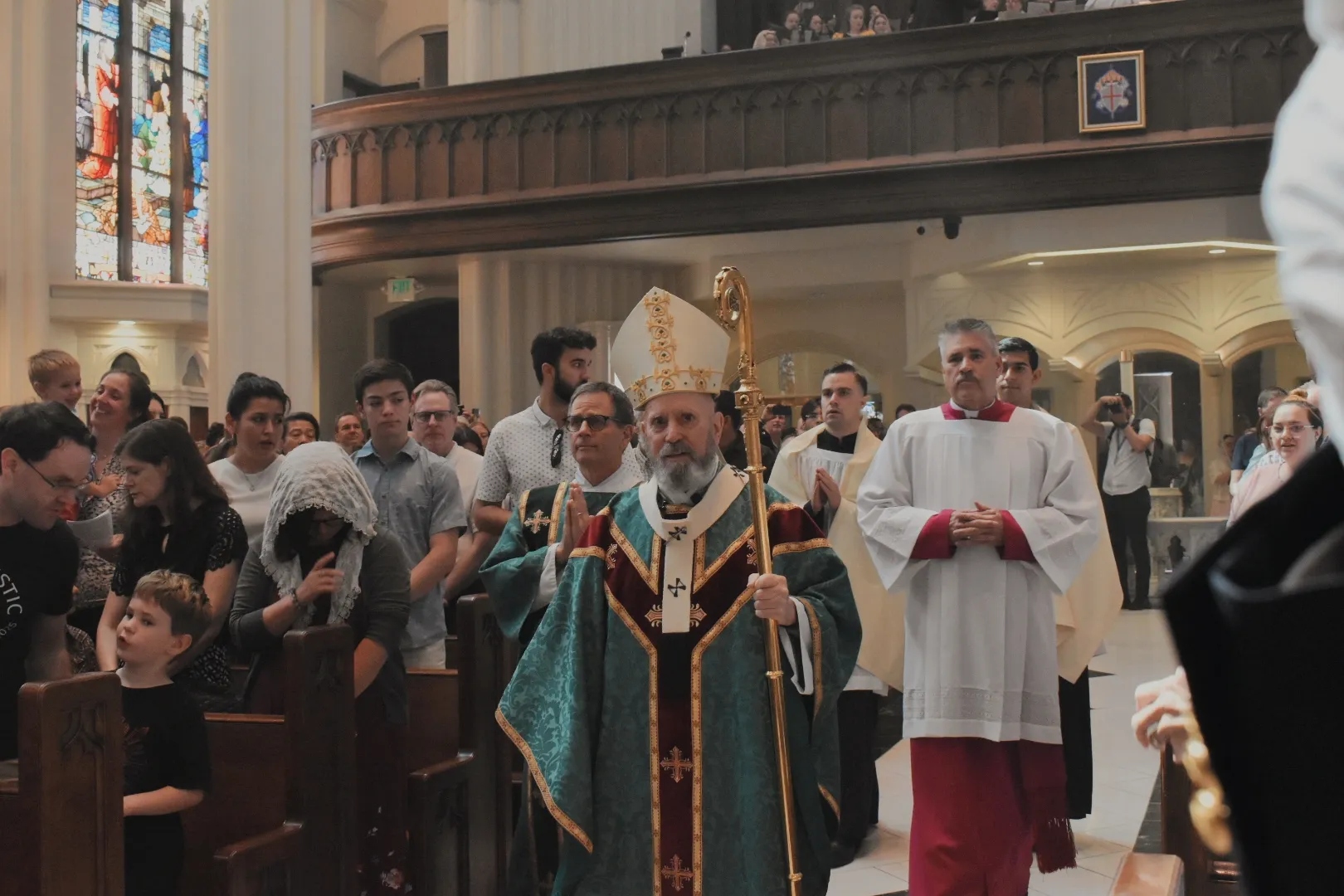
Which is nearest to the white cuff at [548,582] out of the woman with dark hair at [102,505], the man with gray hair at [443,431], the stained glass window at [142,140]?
the woman with dark hair at [102,505]

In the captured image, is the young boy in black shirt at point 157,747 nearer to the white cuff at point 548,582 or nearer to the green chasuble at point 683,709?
the green chasuble at point 683,709

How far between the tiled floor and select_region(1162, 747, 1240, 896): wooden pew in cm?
248

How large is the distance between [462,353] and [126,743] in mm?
13908

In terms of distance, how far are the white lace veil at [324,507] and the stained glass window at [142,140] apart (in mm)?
14424

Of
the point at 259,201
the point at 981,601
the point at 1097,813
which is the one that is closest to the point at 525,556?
the point at 981,601

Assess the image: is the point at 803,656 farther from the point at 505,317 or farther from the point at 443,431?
the point at 505,317

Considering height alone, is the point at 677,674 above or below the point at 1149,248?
below

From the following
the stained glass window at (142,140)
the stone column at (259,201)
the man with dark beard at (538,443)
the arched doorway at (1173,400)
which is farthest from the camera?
the stained glass window at (142,140)

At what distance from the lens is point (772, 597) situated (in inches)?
139

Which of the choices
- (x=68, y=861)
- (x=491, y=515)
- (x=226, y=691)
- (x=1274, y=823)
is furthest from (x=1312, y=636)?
(x=491, y=515)

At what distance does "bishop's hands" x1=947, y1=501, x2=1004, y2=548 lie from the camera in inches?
185

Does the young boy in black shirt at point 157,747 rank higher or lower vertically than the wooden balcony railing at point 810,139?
lower

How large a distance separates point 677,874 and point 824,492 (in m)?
2.59

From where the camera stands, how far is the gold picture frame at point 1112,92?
42.1 feet
